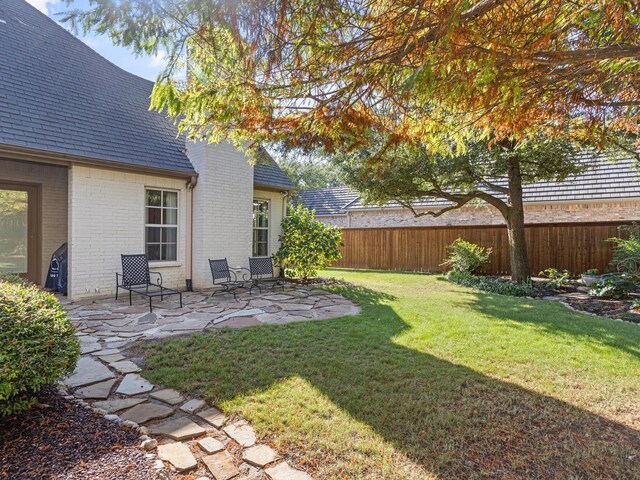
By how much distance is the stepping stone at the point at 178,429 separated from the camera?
2705 mm

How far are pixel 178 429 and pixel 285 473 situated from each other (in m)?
0.98

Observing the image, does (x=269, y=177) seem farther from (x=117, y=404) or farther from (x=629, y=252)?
(x=629, y=252)

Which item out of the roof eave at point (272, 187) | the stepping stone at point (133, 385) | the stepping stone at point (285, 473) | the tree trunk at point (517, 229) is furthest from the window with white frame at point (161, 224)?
the tree trunk at point (517, 229)

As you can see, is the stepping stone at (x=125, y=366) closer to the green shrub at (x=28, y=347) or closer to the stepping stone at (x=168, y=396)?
the stepping stone at (x=168, y=396)

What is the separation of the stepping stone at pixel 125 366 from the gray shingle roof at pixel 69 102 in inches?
191

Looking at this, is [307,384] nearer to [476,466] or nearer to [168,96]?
[476,466]

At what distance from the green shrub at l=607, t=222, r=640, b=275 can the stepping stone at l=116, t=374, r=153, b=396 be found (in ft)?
36.1

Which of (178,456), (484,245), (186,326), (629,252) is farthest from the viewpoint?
(484,245)

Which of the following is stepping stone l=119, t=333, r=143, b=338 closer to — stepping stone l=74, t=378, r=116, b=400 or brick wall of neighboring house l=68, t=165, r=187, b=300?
stepping stone l=74, t=378, r=116, b=400

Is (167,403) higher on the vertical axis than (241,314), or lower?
lower

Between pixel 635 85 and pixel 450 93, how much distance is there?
2.20 m

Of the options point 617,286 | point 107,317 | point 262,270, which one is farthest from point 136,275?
point 617,286

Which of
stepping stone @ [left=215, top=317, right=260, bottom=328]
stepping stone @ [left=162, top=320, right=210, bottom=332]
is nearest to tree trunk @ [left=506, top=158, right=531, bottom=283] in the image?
stepping stone @ [left=215, top=317, right=260, bottom=328]

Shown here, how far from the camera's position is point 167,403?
3.20 m
